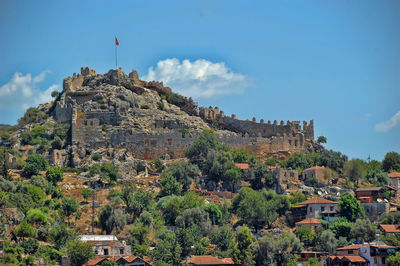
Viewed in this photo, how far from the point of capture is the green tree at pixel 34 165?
8269cm

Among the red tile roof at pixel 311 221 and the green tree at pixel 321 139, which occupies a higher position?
the green tree at pixel 321 139

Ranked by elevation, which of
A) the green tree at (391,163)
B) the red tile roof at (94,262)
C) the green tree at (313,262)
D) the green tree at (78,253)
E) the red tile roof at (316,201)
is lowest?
the green tree at (313,262)

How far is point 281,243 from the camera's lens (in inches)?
2788

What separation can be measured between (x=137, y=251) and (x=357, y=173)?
27.8 metres

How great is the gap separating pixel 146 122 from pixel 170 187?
44.6 ft

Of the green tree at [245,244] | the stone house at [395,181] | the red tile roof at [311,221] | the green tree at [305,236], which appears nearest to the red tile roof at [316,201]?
the red tile roof at [311,221]

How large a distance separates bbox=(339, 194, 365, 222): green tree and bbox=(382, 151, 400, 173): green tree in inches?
587

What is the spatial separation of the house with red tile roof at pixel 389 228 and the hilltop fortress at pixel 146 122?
18.8 metres

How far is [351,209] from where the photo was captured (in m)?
77.8

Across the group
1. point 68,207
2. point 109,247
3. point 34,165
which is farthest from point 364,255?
point 34,165

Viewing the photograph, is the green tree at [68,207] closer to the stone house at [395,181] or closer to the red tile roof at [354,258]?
the red tile roof at [354,258]

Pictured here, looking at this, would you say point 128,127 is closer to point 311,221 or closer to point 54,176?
point 54,176

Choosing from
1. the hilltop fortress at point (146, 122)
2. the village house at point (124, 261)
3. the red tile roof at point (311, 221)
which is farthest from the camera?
the hilltop fortress at point (146, 122)

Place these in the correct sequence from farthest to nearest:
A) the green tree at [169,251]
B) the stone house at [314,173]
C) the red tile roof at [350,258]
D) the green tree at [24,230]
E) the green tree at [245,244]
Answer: the stone house at [314,173] < the green tree at [245,244] < the red tile roof at [350,258] < the green tree at [169,251] < the green tree at [24,230]
